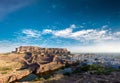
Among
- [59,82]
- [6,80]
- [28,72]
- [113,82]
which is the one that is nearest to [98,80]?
[113,82]

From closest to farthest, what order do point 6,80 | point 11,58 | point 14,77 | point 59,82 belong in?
point 59,82
point 6,80
point 14,77
point 11,58

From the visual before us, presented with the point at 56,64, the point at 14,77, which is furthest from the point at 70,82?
the point at 56,64

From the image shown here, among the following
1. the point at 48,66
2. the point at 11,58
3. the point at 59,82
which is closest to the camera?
the point at 59,82

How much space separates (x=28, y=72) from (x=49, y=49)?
86.9 metres

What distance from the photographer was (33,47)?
137 m

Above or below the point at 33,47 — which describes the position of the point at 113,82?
below

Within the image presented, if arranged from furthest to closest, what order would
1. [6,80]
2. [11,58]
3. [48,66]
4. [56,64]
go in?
[11,58], [56,64], [48,66], [6,80]

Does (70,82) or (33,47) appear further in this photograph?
(33,47)

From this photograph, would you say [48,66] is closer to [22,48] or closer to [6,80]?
[6,80]

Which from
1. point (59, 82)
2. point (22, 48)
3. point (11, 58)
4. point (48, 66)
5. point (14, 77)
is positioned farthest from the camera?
point (22, 48)

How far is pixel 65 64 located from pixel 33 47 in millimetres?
75106

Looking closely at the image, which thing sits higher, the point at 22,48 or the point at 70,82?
the point at 22,48

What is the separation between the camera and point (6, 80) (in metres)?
39.6

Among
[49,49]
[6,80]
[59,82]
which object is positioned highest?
[49,49]
